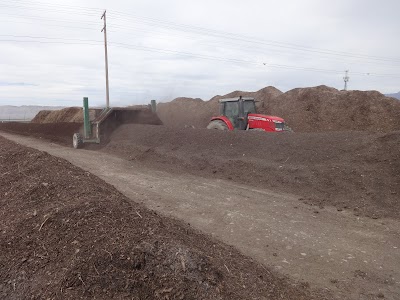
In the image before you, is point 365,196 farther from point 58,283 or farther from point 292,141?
point 58,283

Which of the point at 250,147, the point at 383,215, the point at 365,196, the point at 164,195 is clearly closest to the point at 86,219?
the point at 164,195

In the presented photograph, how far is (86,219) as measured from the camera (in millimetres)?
4312

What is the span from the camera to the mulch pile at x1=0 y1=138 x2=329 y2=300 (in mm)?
3240

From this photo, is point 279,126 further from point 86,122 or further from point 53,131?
point 53,131

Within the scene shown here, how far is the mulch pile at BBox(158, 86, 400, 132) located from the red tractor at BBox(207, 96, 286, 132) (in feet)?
21.7

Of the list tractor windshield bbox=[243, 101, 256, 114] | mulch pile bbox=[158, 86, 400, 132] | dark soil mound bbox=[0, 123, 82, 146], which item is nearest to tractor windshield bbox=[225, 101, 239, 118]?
tractor windshield bbox=[243, 101, 256, 114]

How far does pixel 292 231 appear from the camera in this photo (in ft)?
19.4

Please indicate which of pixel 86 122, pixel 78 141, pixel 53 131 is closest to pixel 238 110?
pixel 86 122

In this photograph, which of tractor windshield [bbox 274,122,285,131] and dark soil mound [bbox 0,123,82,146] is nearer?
tractor windshield [bbox 274,122,285,131]

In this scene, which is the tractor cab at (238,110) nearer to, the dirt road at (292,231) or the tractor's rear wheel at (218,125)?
the tractor's rear wheel at (218,125)

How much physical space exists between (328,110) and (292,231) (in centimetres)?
2014

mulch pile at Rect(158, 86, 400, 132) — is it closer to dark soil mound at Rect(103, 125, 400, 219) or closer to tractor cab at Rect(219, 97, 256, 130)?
tractor cab at Rect(219, 97, 256, 130)

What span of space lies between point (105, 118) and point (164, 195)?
9604 mm

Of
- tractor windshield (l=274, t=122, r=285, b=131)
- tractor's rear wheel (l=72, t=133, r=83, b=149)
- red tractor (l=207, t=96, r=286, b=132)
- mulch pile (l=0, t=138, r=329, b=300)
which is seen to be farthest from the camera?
tractor's rear wheel (l=72, t=133, r=83, b=149)
